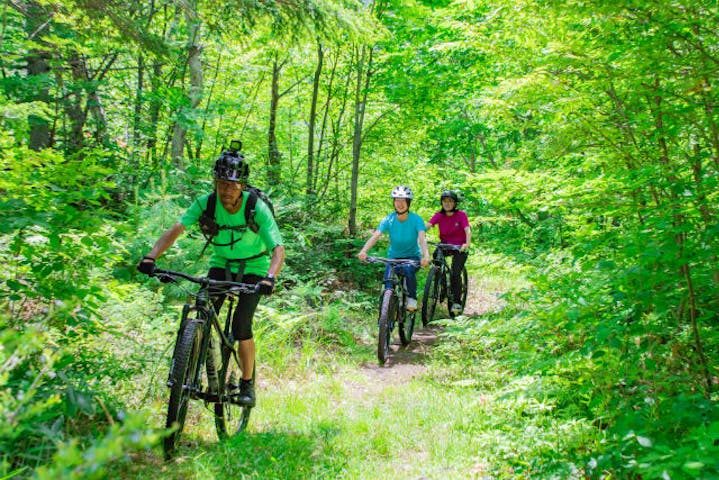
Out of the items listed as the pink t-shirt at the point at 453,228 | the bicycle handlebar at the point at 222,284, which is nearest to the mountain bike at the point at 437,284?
the pink t-shirt at the point at 453,228

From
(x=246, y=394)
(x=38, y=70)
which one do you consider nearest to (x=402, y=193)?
(x=246, y=394)

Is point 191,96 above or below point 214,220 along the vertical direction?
above

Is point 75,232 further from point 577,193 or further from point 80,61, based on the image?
point 80,61

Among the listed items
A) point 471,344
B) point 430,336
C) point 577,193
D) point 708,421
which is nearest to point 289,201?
point 430,336

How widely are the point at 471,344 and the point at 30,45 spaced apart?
7.11m

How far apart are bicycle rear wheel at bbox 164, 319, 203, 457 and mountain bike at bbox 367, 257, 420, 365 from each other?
3.74m

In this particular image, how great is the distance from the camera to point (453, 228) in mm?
10203

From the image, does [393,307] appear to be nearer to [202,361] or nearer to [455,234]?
[455,234]

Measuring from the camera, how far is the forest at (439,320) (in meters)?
3.31

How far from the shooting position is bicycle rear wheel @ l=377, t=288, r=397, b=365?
737 centimetres

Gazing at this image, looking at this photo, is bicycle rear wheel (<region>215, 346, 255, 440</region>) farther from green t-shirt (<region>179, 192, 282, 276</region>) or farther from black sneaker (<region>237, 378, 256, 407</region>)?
green t-shirt (<region>179, 192, 282, 276</region>)

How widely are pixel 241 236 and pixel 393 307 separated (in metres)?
3.60

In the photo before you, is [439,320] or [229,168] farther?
[439,320]

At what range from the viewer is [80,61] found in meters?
9.23
